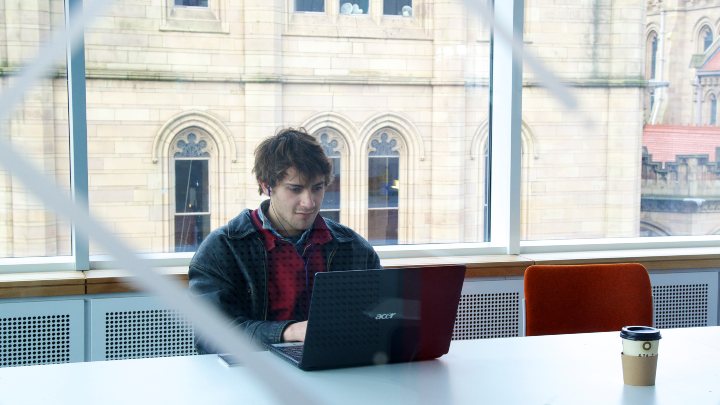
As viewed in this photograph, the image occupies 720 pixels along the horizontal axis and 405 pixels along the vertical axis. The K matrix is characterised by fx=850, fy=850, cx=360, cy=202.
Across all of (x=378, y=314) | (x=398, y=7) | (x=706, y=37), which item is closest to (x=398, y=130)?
(x=398, y=7)

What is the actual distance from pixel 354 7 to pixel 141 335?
2.63 m

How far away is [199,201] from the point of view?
487cm

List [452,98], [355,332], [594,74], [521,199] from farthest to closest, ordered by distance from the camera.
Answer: [594,74], [452,98], [521,199], [355,332]

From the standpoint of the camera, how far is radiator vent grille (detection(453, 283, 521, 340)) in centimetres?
394

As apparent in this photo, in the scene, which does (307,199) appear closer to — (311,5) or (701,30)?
(311,5)

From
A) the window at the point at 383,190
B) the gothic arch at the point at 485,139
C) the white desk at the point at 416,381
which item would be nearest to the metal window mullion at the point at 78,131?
the window at the point at 383,190

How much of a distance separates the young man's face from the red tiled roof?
3.58m

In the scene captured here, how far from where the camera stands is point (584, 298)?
2805mm

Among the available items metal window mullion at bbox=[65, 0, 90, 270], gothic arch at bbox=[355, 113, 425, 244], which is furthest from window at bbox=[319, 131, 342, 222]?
metal window mullion at bbox=[65, 0, 90, 270]

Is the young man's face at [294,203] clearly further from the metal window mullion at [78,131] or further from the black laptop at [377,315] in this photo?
the metal window mullion at [78,131]

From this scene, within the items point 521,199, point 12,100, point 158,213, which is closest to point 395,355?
point 12,100

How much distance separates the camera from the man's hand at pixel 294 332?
211cm

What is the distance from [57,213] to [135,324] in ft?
10.7

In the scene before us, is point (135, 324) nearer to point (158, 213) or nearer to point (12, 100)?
point (158, 213)
